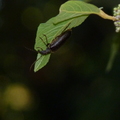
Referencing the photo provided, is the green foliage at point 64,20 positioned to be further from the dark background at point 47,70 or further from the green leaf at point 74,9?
the dark background at point 47,70

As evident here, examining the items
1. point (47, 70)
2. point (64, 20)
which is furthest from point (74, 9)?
point (47, 70)

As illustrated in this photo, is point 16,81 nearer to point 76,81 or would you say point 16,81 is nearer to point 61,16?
point 76,81

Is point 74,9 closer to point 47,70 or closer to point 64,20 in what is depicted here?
point 64,20

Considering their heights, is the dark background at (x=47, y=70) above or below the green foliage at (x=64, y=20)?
below

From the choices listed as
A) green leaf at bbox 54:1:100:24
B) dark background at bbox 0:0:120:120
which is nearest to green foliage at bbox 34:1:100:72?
green leaf at bbox 54:1:100:24

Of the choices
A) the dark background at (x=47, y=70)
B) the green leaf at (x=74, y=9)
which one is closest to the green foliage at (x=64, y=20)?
the green leaf at (x=74, y=9)

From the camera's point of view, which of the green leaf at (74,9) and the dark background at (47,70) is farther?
the dark background at (47,70)
